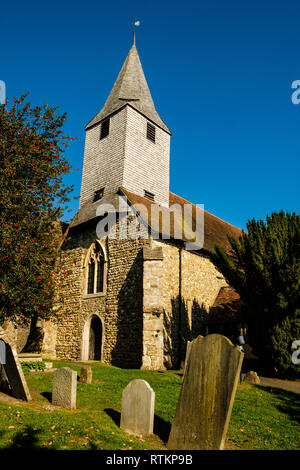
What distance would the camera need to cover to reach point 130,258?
15.3 metres

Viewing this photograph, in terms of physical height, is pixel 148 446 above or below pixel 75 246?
below

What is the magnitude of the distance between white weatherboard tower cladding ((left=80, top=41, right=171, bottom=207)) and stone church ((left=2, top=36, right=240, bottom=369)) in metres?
0.07

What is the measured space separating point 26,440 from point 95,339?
1213 centimetres

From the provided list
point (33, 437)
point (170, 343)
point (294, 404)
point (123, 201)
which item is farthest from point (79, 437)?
point (123, 201)

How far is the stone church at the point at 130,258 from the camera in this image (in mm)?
14227

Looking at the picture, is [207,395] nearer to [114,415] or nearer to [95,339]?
[114,415]

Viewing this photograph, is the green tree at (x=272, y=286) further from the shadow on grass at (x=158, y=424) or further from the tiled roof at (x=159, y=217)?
the shadow on grass at (x=158, y=424)

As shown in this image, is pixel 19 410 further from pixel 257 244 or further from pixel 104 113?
pixel 104 113

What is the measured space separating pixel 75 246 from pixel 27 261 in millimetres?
6659

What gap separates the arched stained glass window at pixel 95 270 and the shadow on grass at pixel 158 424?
34.0ft

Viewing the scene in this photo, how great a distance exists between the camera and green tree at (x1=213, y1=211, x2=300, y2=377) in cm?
1162

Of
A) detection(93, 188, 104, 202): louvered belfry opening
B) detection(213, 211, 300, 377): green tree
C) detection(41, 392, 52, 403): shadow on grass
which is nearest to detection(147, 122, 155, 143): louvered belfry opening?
detection(93, 188, 104, 202): louvered belfry opening

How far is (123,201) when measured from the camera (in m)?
16.6

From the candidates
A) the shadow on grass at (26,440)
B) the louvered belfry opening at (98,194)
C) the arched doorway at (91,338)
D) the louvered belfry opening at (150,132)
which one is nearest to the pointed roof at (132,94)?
the louvered belfry opening at (150,132)
